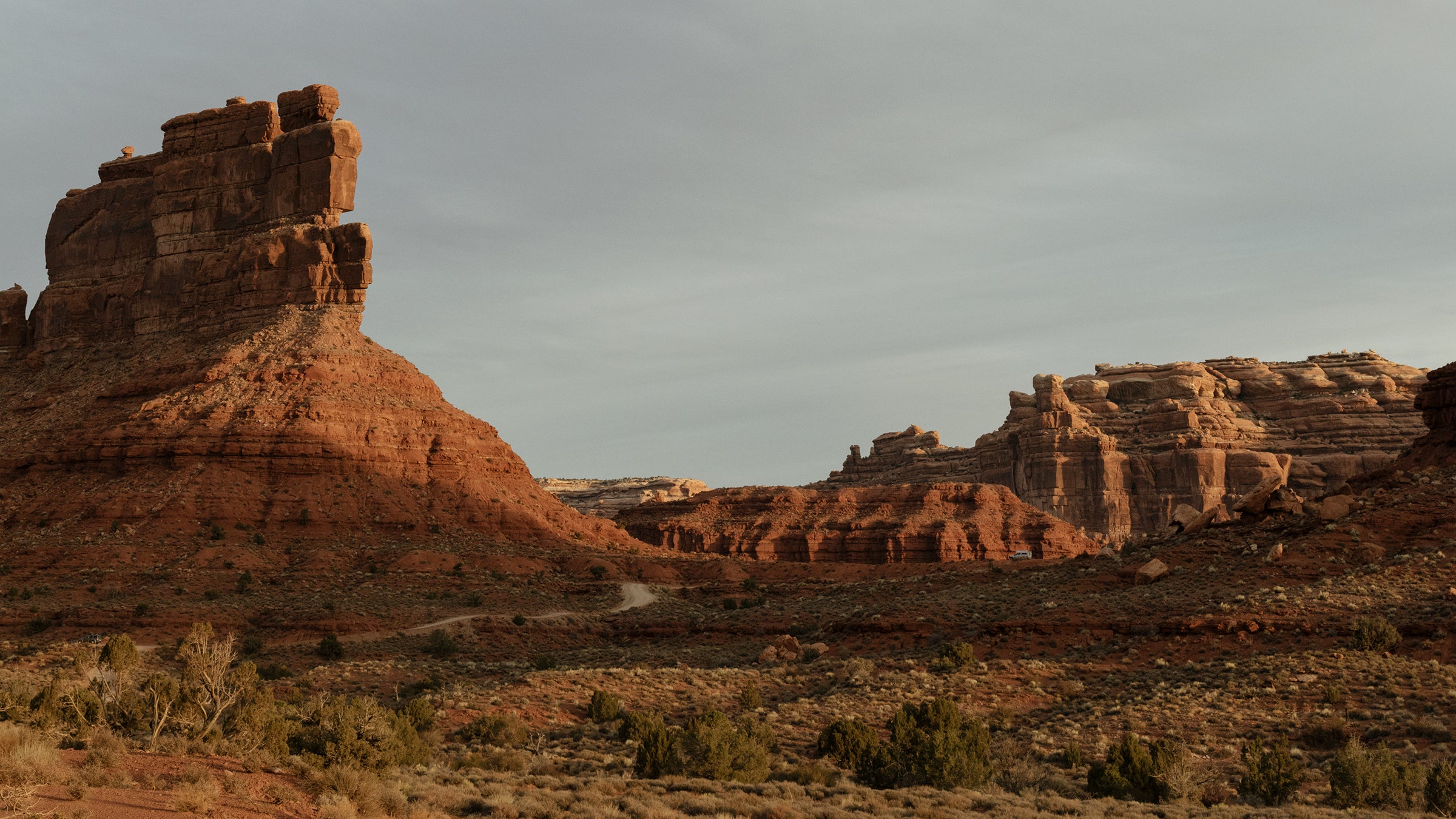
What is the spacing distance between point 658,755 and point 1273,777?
39.2ft

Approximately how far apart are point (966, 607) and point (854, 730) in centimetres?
1695

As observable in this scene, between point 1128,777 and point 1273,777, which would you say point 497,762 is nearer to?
point 1128,777

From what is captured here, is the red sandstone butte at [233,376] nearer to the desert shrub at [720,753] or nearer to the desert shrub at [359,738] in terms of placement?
the desert shrub at [359,738]

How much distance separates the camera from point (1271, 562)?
39375 mm

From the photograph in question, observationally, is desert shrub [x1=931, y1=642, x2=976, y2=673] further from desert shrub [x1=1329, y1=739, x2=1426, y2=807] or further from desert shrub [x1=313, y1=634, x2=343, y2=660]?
desert shrub [x1=313, y1=634, x2=343, y2=660]

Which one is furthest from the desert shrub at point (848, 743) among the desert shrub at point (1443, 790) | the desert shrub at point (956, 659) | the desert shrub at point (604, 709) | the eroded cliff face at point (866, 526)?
the eroded cliff face at point (866, 526)

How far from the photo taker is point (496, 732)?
1177 inches

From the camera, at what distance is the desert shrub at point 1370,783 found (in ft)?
74.4

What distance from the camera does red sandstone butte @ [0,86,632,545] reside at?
2625 inches

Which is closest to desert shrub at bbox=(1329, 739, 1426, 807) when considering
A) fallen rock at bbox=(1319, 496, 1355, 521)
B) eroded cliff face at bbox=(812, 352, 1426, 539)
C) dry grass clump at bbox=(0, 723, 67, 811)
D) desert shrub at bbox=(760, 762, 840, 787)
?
desert shrub at bbox=(760, 762, 840, 787)

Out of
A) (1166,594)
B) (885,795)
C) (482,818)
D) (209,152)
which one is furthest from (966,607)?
(209,152)

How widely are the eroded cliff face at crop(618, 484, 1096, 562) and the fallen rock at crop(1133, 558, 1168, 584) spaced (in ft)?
187

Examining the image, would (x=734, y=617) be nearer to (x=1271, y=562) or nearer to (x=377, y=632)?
(x=377, y=632)

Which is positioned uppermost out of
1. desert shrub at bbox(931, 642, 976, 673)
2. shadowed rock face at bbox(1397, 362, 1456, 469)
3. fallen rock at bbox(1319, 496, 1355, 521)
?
shadowed rock face at bbox(1397, 362, 1456, 469)
